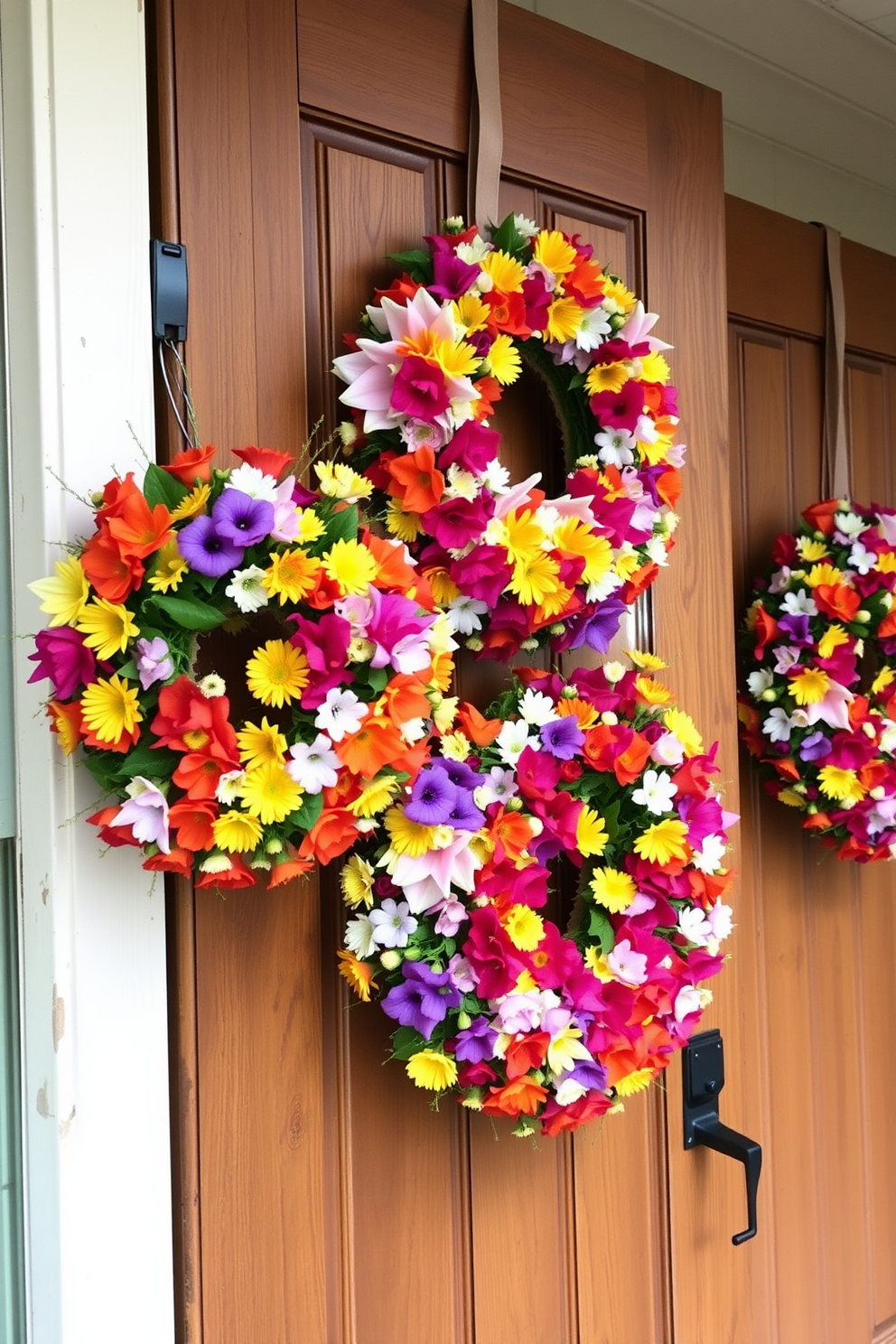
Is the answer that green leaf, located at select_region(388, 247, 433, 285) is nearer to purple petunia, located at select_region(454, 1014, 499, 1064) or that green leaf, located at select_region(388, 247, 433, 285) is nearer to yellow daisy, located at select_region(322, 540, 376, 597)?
yellow daisy, located at select_region(322, 540, 376, 597)

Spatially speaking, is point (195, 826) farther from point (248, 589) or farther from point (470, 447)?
point (470, 447)

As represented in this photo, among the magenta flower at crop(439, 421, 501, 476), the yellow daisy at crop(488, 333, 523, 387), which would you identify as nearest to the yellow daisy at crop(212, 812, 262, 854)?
the magenta flower at crop(439, 421, 501, 476)

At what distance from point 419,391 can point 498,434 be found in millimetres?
75

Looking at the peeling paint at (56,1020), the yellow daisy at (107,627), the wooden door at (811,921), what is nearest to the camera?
the yellow daisy at (107,627)

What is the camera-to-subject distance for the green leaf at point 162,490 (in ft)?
2.58

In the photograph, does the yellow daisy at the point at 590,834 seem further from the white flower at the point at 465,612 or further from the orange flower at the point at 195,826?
the orange flower at the point at 195,826

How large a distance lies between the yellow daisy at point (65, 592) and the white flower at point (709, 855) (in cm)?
60

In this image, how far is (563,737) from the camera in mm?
996

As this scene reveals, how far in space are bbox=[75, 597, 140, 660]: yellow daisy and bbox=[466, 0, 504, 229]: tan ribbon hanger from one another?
0.56m

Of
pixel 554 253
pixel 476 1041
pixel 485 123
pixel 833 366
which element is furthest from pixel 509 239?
pixel 833 366

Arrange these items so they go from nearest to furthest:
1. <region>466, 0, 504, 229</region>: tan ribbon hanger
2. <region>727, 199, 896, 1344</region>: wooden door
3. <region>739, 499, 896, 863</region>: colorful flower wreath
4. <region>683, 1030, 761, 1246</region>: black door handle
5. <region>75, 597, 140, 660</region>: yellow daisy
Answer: <region>75, 597, 140, 660</region>: yellow daisy → <region>466, 0, 504, 229</region>: tan ribbon hanger → <region>683, 1030, 761, 1246</region>: black door handle → <region>739, 499, 896, 863</region>: colorful flower wreath → <region>727, 199, 896, 1344</region>: wooden door

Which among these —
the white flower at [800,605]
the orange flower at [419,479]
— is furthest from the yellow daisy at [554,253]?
the white flower at [800,605]

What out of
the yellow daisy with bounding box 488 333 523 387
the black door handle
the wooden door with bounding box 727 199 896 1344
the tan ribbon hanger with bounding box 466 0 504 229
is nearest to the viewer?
the yellow daisy with bounding box 488 333 523 387

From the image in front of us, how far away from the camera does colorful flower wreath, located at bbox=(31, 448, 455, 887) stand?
75 cm
